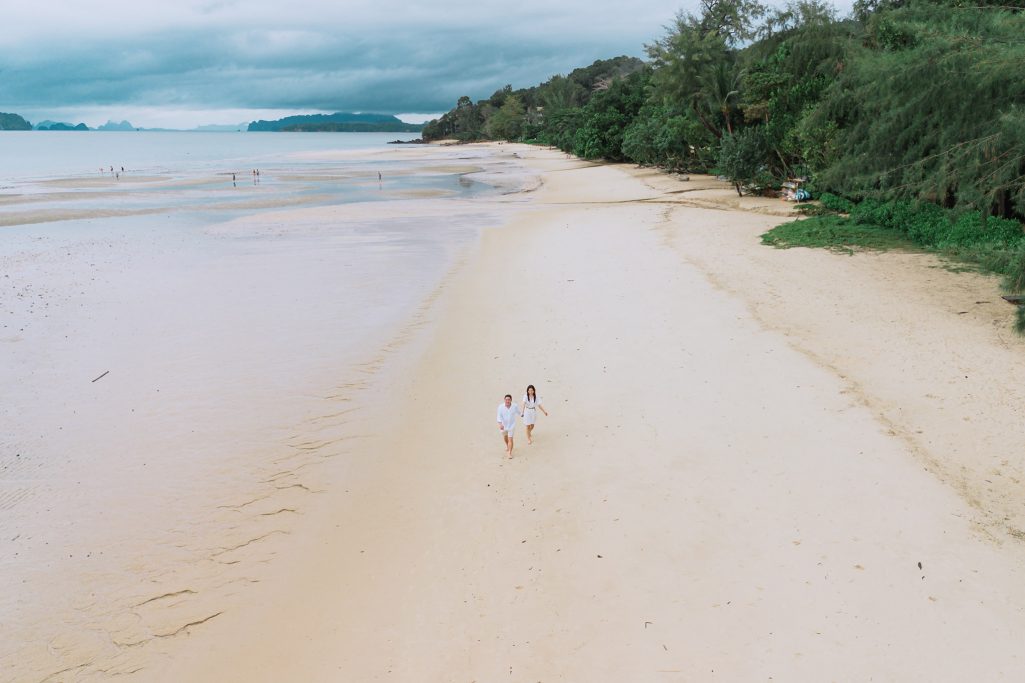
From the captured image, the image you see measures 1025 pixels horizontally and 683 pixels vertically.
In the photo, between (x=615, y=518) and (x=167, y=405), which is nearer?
(x=615, y=518)

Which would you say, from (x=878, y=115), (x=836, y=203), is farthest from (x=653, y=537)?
(x=836, y=203)

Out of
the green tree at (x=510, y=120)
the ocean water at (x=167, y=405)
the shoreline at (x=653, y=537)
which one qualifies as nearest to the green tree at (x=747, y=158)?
the ocean water at (x=167, y=405)

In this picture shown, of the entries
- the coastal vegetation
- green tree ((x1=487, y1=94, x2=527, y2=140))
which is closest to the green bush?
the coastal vegetation

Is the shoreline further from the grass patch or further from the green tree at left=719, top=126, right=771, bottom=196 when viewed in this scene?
the green tree at left=719, top=126, right=771, bottom=196

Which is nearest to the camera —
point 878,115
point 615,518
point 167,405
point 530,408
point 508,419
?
point 615,518

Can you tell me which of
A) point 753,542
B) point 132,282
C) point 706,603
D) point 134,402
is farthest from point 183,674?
point 132,282

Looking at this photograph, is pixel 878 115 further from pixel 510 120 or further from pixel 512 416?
pixel 510 120

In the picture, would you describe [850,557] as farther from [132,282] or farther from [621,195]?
[621,195]
